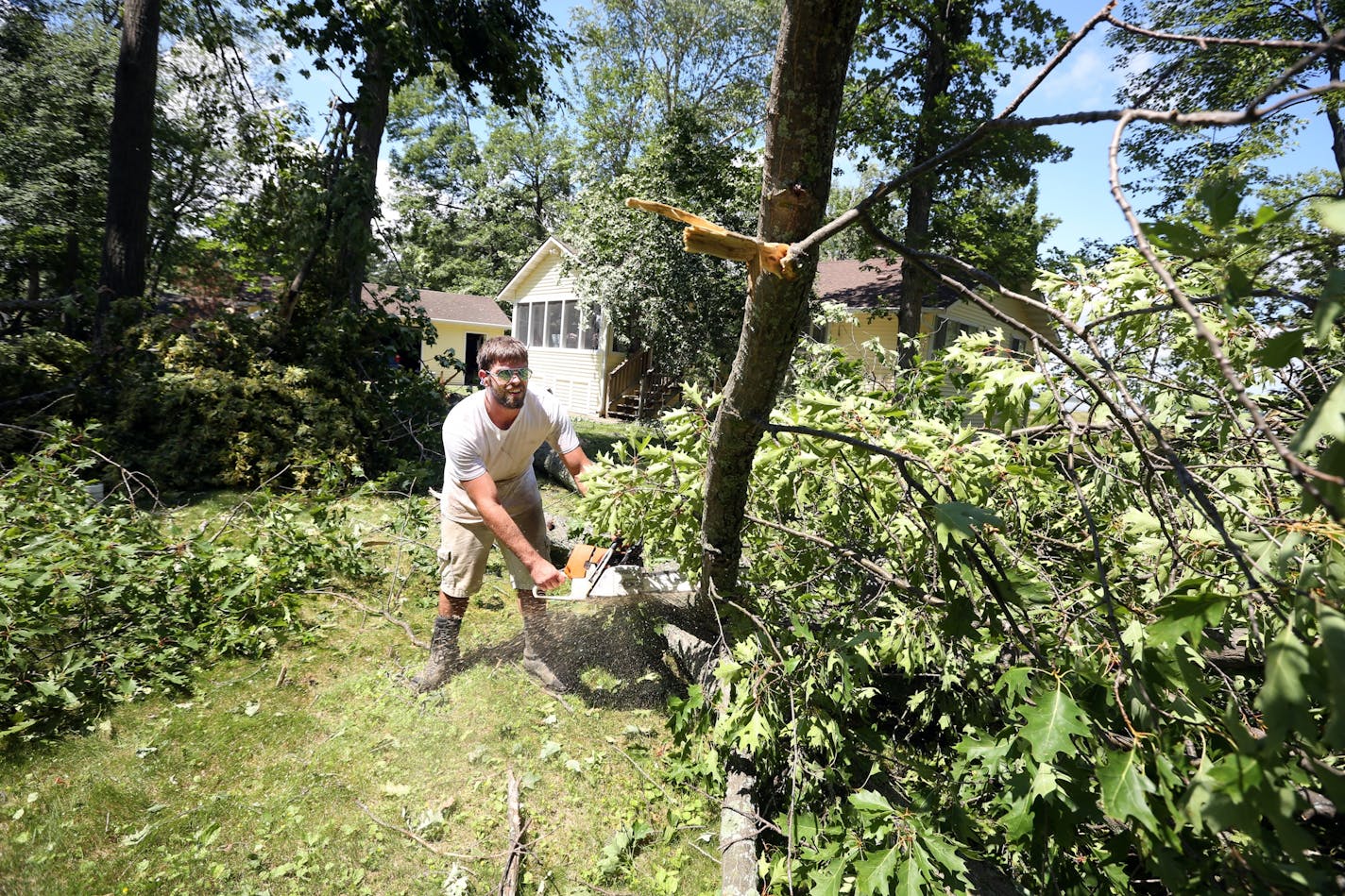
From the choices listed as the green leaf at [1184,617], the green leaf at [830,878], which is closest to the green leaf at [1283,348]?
the green leaf at [1184,617]

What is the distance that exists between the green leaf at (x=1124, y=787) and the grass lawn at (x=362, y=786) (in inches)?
69.6

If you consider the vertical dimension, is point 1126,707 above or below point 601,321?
below

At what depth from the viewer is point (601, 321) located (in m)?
19.2

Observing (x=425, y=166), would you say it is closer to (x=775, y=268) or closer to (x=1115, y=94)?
(x=1115, y=94)

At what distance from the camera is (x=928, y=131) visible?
12.3 meters

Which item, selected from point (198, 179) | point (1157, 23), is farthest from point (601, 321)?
point (1157, 23)

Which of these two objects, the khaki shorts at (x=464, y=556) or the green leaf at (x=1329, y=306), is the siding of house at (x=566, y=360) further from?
the green leaf at (x=1329, y=306)

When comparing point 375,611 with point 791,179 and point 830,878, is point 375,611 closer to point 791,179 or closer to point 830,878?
point 830,878

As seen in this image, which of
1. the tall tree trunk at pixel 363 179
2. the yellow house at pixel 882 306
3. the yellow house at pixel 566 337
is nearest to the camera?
the tall tree trunk at pixel 363 179

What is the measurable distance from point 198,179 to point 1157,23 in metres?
22.9

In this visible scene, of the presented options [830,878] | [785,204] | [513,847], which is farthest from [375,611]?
[785,204]

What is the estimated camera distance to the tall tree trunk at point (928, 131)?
1245 cm

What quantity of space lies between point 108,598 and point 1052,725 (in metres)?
4.32

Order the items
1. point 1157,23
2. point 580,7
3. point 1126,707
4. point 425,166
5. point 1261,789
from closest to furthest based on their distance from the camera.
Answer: point 1261,789 < point 1126,707 < point 1157,23 < point 580,7 < point 425,166
